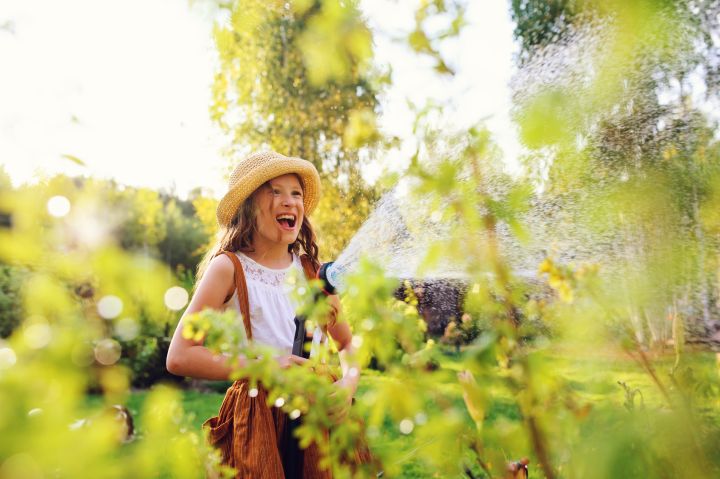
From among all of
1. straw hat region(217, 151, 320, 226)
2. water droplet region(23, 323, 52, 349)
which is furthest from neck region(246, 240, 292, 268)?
water droplet region(23, 323, 52, 349)

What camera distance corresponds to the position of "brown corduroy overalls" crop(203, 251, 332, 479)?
1.60 metres

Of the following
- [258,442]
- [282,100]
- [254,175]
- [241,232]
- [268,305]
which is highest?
[282,100]

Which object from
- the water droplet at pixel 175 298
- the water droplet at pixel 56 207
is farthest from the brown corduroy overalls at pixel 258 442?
the water droplet at pixel 56 207

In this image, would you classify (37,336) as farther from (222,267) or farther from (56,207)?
(222,267)

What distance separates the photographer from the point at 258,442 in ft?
5.28

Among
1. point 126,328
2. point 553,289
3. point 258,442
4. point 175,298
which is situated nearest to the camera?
point 126,328

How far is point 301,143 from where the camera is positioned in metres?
8.80

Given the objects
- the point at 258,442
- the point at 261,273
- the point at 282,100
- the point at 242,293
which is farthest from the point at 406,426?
the point at 282,100

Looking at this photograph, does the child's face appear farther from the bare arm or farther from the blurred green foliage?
the blurred green foliage

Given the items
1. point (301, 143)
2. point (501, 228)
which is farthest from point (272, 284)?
point (301, 143)

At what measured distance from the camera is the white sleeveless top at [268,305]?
1.94 metres

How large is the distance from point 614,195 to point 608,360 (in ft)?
0.81

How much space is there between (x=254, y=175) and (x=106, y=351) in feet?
5.40

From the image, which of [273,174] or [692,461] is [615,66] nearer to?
[692,461]
